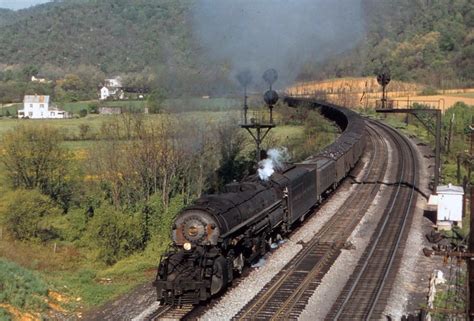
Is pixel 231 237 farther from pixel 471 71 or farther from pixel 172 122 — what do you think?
pixel 471 71

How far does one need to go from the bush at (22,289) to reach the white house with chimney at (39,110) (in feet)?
259

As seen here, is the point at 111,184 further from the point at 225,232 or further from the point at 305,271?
the point at 225,232

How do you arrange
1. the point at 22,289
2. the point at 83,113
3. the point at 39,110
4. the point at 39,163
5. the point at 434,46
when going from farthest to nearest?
the point at 434,46, the point at 39,110, the point at 83,113, the point at 39,163, the point at 22,289

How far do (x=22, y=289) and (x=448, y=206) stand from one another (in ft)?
69.5

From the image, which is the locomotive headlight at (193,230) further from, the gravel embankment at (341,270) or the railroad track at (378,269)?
the railroad track at (378,269)

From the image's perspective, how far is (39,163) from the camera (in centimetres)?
4534

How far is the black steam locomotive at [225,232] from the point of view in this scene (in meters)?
19.8

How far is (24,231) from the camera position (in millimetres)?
37656

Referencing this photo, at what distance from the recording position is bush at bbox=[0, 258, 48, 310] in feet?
68.5

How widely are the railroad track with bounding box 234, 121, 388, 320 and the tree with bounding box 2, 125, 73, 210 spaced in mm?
20880

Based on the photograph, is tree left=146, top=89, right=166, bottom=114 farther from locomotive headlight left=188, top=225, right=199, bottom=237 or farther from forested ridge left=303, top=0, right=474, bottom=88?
forested ridge left=303, top=0, right=474, bottom=88

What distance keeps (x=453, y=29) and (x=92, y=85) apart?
2997 inches

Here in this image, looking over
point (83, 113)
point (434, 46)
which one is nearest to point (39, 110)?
point (83, 113)

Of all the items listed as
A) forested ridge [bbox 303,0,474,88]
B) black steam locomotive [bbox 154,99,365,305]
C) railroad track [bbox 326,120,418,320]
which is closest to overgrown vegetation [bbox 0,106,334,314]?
black steam locomotive [bbox 154,99,365,305]
